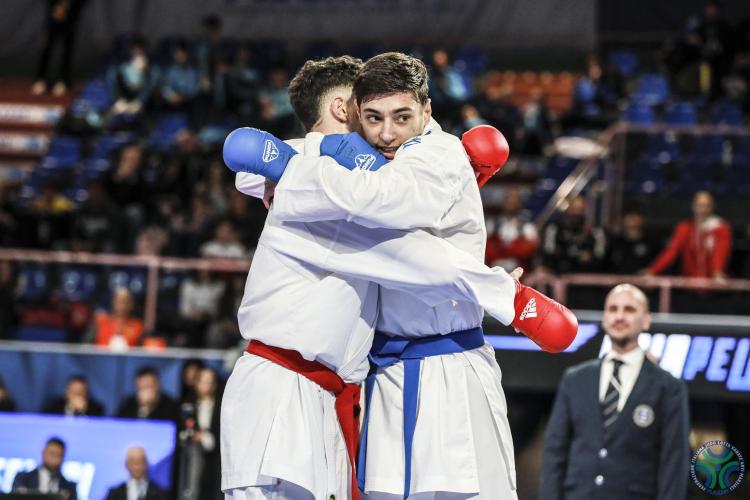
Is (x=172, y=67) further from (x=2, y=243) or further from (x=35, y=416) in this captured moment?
(x=35, y=416)

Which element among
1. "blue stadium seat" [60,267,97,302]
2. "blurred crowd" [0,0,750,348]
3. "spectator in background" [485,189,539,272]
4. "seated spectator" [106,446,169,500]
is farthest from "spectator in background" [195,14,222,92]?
"seated spectator" [106,446,169,500]

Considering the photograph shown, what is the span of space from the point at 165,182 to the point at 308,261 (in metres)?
10.6

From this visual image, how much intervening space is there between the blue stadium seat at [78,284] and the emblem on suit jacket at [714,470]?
21.8 ft

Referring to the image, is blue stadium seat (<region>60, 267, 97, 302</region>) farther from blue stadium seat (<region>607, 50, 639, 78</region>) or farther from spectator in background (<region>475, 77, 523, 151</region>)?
blue stadium seat (<region>607, 50, 639, 78</region>)

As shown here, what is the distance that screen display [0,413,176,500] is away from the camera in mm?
8062

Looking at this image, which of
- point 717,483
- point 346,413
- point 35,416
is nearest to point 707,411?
point 717,483

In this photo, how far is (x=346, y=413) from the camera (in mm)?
3916

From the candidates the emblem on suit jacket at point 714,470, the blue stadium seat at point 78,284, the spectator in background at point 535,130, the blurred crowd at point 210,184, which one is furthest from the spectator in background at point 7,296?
the emblem on suit jacket at point 714,470

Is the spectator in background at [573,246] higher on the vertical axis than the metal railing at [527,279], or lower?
higher

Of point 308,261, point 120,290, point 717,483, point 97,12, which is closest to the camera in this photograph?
point 308,261

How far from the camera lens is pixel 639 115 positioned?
1468 cm

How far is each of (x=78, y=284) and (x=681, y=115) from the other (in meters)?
7.70

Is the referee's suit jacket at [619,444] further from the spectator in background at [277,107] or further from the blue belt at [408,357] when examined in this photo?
the spectator in background at [277,107]

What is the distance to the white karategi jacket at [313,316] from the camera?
3.73 metres
